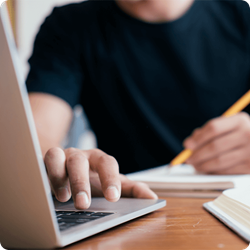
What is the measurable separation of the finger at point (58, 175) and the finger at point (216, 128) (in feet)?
1.42

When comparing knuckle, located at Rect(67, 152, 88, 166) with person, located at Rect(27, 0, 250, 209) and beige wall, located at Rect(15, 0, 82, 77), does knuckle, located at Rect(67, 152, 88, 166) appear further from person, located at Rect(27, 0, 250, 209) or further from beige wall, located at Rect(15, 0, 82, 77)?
beige wall, located at Rect(15, 0, 82, 77)

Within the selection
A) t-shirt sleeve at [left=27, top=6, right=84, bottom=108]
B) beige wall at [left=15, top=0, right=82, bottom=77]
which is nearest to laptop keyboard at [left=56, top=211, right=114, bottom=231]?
t-shirt sleeve at [left=27, top=6, right=84, bottom=108]

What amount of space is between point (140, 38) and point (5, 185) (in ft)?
2.89

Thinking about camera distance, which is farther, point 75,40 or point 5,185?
point 75,40

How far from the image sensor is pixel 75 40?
3.29 ft

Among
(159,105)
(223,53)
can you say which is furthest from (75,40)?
(223,53)

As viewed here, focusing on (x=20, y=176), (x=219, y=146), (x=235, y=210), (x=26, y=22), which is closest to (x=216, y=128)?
(x=219, y=146)

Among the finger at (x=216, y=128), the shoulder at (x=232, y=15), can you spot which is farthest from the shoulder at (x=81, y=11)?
the finger at (x=216, y=128)

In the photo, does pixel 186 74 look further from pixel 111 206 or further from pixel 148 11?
pixel 111 206

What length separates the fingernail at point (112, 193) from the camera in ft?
0.93

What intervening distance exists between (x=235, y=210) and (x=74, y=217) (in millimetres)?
161

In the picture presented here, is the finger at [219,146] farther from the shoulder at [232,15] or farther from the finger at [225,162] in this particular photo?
the shoulder at [232,15]

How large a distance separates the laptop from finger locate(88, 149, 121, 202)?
0.18ft

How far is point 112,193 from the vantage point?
0.29m
